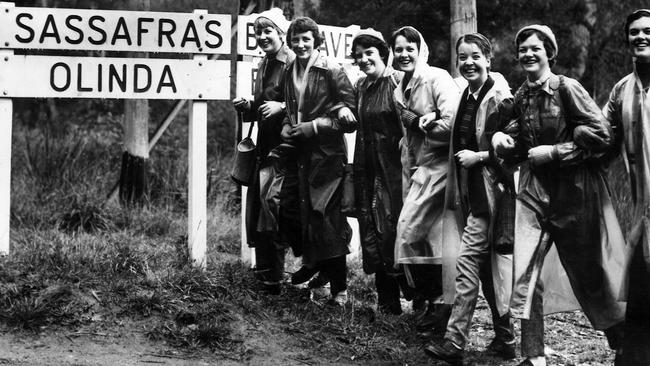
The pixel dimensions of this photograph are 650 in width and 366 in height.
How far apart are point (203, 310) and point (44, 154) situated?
4886mm

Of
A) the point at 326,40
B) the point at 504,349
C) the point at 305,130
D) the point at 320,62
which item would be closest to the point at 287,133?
the point at 305,130

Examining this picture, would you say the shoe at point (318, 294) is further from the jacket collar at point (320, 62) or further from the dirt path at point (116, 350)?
the jacket collar at point (320, 62)

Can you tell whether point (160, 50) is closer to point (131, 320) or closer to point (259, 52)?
point (259, 52)

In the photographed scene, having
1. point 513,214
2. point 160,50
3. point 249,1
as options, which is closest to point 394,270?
point 513,214

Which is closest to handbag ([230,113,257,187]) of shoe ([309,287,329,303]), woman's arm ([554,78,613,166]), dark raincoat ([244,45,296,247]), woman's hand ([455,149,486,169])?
dark raincoat ([244,45,296,247])

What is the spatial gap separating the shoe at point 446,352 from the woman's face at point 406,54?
190 centimetres

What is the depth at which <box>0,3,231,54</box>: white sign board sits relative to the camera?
7355 millimetres

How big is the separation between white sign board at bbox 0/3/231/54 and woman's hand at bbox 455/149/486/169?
236cm

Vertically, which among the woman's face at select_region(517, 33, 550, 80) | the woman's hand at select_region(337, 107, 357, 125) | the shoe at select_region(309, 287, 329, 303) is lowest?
the shoe at select_region(309, 287, 329, 303)

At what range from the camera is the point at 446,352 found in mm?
6012

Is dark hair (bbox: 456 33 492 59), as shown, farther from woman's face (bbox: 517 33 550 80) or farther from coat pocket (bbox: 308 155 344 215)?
coat pocket (bbox: 308 155 344 215)

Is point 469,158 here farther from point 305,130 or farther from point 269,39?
point 269,39

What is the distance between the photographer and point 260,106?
23.9 feet

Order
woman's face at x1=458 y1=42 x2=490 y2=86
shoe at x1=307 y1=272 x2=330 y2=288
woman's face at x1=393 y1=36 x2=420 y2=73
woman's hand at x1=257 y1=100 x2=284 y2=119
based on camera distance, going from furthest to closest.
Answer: shoe at x1=307 y1=272 x2=330 y2=288
woman's hand at x1=257 y1=100 x2=284 y2=119
woman's face at x1=393 y1=36 x2=420 y2=73
woman's face at x1=458 y1=42 x2=490 y2=86
